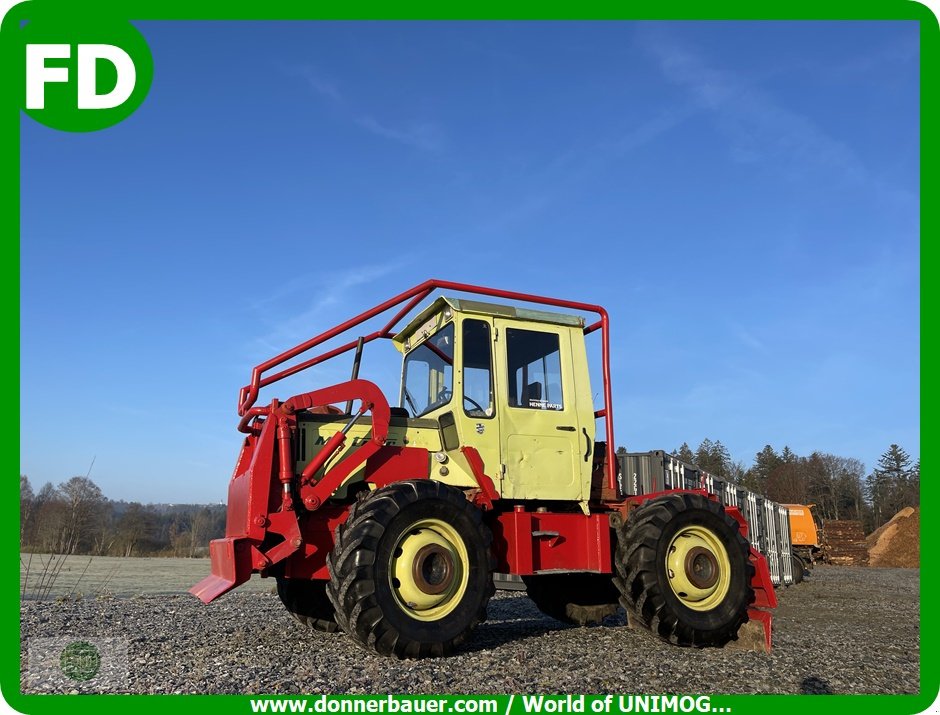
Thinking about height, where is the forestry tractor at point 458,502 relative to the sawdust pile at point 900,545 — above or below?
above

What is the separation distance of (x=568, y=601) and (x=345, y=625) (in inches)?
146

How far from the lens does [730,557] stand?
24.8ft

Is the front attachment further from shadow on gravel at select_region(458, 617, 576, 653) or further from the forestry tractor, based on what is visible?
shadow on gravel at select_region(458, 617, 576, 653)

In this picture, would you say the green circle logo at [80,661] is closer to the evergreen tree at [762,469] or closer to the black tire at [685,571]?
the black tire at [685,571]

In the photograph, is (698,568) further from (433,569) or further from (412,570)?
(412,570)

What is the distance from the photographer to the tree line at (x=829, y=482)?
71.9 metres

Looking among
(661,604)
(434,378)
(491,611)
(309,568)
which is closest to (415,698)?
(309,568)

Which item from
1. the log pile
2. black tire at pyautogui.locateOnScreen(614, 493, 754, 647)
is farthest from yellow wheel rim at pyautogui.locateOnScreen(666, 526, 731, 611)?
the log pile

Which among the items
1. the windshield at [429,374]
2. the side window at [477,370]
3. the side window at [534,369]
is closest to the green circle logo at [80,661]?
the windshield at [429,374]

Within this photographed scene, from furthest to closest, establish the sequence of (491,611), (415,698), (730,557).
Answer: (491,611), (730,557), (415,698)

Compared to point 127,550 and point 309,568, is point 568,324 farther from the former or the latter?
point 127,550

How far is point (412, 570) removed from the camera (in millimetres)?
6078

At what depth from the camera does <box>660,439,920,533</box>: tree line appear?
71.9m

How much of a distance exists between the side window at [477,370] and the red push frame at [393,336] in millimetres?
432
